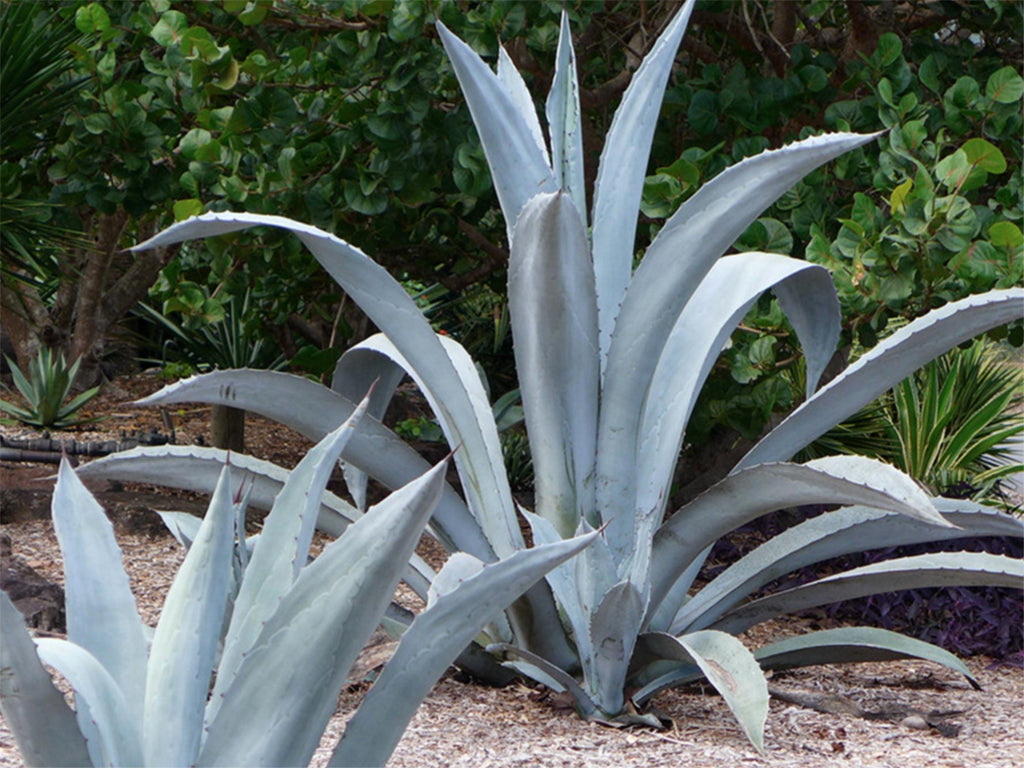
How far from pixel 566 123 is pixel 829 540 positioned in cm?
103

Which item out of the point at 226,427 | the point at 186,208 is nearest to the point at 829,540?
the point at 186,208

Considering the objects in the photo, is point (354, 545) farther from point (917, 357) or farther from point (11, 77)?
point (11, 77)

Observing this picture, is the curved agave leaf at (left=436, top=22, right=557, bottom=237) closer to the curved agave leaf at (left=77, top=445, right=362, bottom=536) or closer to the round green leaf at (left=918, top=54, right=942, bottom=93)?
the curved agave leaf at (left=77, top=445, right=362, bottom=536)

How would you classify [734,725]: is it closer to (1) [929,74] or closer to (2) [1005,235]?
(2) [1005,235]

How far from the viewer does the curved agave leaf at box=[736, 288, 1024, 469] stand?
7.49 ft

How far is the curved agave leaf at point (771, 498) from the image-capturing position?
1.92 m

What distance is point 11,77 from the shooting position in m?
3.92

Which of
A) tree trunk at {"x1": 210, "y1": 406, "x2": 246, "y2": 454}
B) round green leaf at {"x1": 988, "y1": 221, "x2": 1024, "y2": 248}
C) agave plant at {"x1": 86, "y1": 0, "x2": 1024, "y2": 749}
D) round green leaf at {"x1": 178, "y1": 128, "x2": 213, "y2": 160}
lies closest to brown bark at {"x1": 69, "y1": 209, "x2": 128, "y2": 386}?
tree trunk at {"x1": 210, "y1": 406, "x2": 246, "y2": 454}

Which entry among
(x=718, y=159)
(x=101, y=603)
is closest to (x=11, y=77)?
(x=718, y=159)

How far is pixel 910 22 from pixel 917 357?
2037 millimetres

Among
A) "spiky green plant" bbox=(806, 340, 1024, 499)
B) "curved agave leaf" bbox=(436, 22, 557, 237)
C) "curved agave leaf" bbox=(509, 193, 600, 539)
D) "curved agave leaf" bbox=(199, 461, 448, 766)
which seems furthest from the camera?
"spiky green plant" bbox=(806, 340, 1024, 499)

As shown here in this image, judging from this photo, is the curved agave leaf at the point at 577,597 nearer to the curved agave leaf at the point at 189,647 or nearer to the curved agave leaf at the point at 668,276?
the curved agave leaf at the point at 668,276

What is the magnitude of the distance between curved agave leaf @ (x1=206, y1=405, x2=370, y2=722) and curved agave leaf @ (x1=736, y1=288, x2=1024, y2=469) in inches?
51.3

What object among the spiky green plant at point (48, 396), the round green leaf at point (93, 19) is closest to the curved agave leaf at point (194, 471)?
the round green leaf at point (93, 19)
